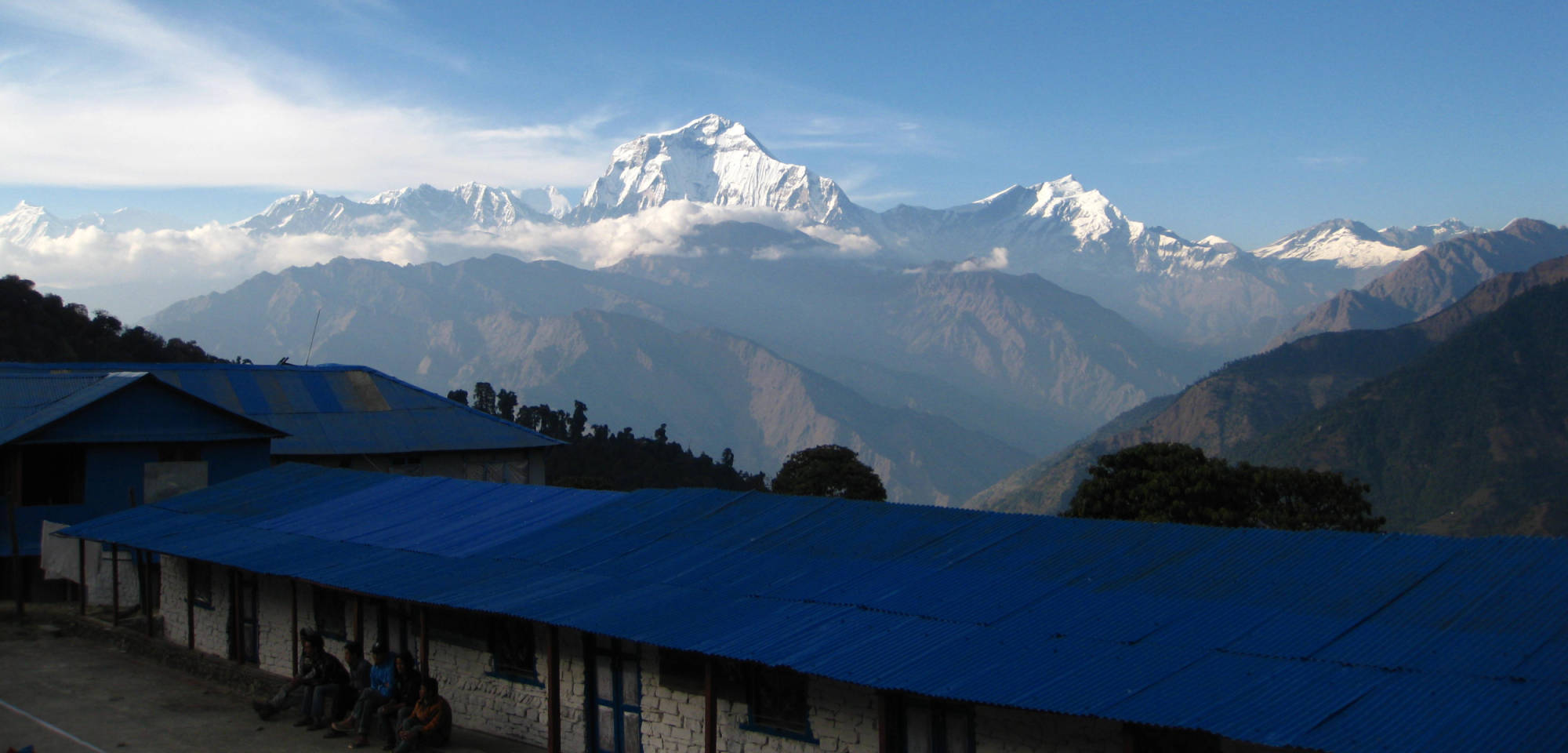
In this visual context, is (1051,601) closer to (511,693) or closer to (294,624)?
(511,693)

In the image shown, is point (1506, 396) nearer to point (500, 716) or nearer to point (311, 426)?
point (311, 426)

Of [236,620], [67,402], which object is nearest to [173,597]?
[236,620]

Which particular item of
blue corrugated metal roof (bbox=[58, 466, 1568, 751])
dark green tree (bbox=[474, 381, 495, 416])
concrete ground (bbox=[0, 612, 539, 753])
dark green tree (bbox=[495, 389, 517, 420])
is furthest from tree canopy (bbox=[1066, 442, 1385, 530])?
dark green tree (bbox=[474, 381, 495, 416])

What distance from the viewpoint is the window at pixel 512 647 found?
635 inches

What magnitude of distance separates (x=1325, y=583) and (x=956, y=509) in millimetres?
6316

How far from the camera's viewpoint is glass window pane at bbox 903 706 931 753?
12.2 metres

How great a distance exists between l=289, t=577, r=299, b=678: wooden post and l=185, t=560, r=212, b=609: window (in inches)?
→ 125

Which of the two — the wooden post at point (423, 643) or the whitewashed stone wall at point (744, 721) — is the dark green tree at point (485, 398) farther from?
the whitewashed stone wall at point (744, 721)

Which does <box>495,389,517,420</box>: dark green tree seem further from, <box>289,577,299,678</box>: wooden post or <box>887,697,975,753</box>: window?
<box>887,697,975,753</box>: window

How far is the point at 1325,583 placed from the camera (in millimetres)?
12125

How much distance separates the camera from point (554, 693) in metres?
15.2

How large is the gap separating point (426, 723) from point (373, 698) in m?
1.19

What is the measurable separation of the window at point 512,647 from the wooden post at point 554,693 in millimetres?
499

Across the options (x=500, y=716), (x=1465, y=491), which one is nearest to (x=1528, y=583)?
(x=500, y=716)
